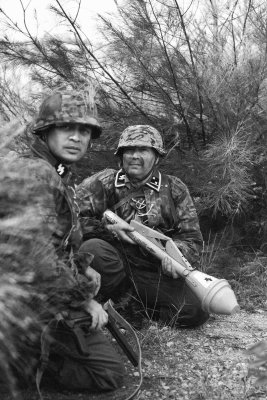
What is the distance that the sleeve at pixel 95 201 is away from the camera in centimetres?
340

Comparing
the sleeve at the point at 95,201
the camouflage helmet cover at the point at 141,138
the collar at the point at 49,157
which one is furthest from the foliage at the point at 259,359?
the camouflage helmet cover at the point at 141,138

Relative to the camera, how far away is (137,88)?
4.17 metres

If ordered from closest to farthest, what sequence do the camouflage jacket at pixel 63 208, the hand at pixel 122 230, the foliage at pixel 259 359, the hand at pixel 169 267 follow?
1. the foliage at pixel 259 359
2. the camouflage jacket at pixel 63 208
3. the hand at pixel 169 267
4. the hand at pixel 122 230

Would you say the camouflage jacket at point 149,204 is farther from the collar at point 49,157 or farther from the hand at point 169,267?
the collar at point 49,157

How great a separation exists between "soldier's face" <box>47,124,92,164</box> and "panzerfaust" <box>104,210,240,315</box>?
2.34ft

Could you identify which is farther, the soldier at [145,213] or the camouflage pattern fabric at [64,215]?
the soldier at [145,213]

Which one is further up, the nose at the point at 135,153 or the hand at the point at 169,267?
the nose at the point at 135,153

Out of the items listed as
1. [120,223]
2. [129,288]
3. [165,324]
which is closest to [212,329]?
[165,324]

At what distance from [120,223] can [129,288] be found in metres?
0.50

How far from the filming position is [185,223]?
345cm

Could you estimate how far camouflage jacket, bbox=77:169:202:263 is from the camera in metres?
3.44

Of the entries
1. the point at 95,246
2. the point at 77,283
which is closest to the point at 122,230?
the point at 95,246

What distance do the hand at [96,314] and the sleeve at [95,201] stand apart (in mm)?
985

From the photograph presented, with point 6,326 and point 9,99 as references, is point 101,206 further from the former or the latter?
point 6,326
